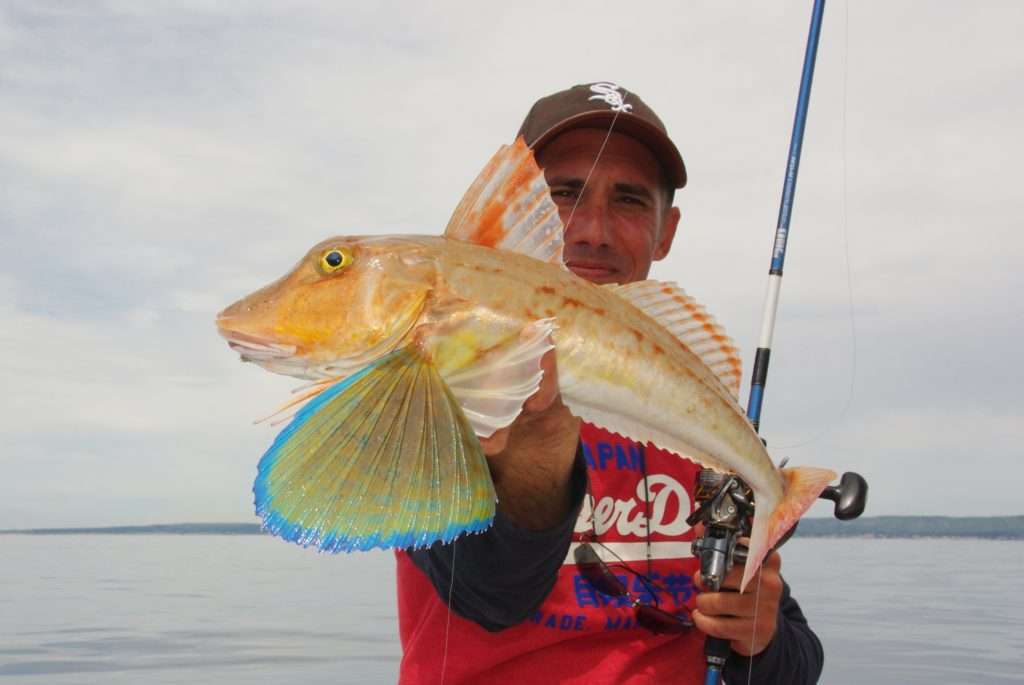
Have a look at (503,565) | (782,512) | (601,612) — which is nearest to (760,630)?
(601,612)

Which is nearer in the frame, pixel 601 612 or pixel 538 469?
pixel 538 469

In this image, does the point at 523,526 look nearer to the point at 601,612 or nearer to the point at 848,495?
the point at 601,612

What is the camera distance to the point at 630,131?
444 cm

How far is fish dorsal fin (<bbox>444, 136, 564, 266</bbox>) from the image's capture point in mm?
2459

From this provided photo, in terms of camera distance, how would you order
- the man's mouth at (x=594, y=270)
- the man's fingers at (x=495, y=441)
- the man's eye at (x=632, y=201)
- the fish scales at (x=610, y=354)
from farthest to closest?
the man's eye at (x=632, y=201), the man's mouth at (x=594, y=270), the man's fingers at (x=495, y=441), the fish scales at (x=610, y=354)

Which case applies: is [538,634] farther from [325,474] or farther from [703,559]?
[325,474]

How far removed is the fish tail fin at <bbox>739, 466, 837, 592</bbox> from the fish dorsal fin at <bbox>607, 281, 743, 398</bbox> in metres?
0.42

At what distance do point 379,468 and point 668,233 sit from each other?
138 inches

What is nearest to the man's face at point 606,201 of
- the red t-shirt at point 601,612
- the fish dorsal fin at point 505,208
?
the red t-shirt at point 601,612

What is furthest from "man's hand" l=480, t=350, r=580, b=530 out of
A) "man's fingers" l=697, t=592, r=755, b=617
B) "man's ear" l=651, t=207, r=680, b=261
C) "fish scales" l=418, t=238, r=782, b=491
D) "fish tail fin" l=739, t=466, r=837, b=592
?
"man's ear" l=651, t=207, r=680, b=261

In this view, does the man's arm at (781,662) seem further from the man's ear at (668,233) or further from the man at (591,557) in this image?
the man's ear at (668,233)

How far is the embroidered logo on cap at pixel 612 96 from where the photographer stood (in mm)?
4418

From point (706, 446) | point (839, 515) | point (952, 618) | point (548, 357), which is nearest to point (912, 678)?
point (952, 618)

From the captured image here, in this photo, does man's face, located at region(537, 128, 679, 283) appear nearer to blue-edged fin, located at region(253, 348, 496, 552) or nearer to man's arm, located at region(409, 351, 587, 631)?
man's arm, located at region(409, 351, 587, 631)
